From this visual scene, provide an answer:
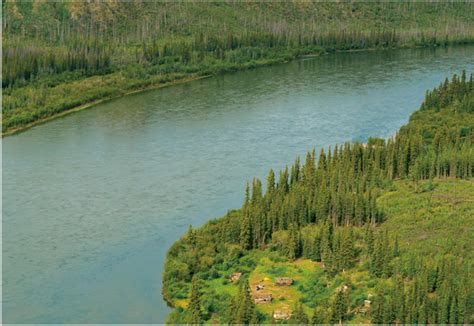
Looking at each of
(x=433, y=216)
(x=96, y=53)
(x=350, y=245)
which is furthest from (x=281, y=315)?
(x=96, y=53)

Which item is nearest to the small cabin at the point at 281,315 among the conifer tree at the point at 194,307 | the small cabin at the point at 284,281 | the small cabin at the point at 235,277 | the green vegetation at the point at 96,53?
the small cabin at the point at 284,281

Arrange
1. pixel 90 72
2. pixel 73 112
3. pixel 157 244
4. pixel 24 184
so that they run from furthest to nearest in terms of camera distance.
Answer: pixel 90 72 → pixel 73 112 → pixel 24 184 → pixel 157 244

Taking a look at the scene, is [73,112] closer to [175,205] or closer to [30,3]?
[175,205]

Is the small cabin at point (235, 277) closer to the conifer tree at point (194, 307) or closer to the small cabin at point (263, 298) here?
the small cabin at point (263, 298)

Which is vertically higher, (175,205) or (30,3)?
(30,3)

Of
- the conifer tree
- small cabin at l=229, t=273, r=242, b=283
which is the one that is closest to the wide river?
the conifer tree

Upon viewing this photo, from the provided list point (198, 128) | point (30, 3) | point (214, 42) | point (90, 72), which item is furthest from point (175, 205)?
point (30, 3)
